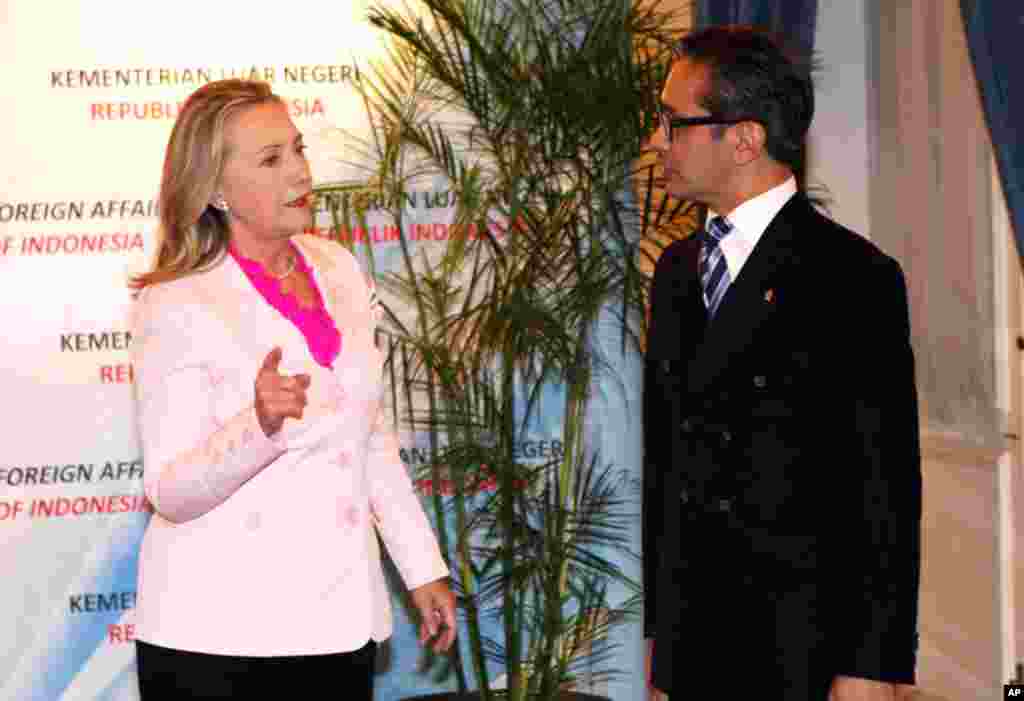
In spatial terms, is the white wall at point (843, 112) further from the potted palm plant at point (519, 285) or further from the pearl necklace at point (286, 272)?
the pearl necklace at point (286, 272)

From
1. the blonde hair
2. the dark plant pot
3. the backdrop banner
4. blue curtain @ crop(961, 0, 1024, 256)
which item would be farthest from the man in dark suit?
the backdrop banner

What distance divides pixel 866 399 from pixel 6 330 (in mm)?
3169

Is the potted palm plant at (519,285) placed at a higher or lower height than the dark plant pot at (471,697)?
higher

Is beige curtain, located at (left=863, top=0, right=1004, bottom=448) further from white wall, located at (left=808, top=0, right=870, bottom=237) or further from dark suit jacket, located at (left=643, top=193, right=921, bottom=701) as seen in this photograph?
dark suit jacket, located at (left=643, top=193, right=921, bottom=701)

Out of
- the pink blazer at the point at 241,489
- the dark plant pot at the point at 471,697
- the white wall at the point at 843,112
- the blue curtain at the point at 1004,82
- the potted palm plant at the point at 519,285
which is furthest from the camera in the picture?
the white wall at the point at 843,112

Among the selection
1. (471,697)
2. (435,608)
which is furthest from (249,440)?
(471,697)

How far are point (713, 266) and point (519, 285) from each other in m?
1.69

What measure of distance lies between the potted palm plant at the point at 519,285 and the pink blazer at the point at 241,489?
5.40 ft

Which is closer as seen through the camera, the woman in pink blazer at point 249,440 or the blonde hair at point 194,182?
the woman in pink blazer at point 249,440

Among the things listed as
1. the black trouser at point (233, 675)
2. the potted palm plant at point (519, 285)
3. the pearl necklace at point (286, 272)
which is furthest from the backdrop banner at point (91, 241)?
the black trouser at point (233, 675)

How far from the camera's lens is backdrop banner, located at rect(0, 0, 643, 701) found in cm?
476

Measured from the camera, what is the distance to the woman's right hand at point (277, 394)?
95.6 inches

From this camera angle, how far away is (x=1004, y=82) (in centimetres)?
414

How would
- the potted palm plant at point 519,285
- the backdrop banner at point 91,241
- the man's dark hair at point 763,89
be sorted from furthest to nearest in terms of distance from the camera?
the backdrop banner at point 91,241
the potted palm plant at point 519,285
the man's dark hair at point 763,89
